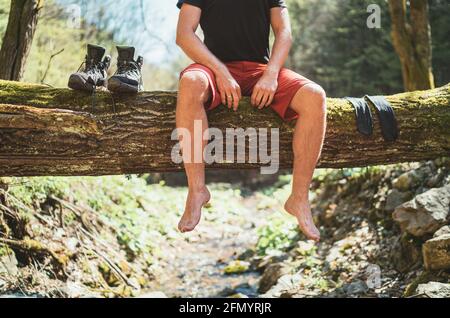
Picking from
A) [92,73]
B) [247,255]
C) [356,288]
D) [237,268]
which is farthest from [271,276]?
[92,73]

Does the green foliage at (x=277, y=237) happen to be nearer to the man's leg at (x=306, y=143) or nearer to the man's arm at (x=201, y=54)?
the man's leg at (x=306, y=143)

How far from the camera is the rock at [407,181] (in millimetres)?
4676

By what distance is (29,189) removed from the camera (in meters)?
4.59

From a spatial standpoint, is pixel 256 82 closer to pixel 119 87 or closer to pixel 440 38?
pixel 119 87

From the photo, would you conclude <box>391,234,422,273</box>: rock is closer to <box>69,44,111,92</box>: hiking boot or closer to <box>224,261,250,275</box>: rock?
<box>224,261,250,275</box>: rock

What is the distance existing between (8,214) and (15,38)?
156 cm

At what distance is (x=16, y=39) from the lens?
395 cm

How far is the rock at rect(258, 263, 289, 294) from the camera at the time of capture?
5.04 meters

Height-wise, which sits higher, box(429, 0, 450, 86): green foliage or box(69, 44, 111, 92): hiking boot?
box(429, 0, 450, 86): green foliage

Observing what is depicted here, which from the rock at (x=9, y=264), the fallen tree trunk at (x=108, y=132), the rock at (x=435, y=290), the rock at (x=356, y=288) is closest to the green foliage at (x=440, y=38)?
the rock at (x=356, y=288)

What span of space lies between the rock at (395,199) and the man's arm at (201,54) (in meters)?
2.55

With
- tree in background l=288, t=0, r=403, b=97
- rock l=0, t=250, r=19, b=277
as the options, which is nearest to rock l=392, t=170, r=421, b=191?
rock l=0, t=250, r=19, b=277

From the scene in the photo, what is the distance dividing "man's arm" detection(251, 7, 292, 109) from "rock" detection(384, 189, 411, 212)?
7.88ft

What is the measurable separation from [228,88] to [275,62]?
0.37 metres
